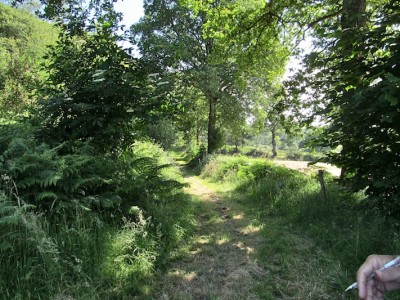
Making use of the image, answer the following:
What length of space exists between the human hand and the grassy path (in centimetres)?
255

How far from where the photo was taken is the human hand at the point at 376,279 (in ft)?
3.61

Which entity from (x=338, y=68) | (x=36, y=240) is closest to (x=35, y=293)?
(x=36, y=240)

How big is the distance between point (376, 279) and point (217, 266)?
11.1 ft

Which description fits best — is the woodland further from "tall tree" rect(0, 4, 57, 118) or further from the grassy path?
"tall tree" rect(0, 4, 57, 118)

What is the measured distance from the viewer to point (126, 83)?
18.0 ft

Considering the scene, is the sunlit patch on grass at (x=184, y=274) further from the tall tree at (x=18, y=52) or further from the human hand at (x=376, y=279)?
the tall tree at (x=18, y=52)

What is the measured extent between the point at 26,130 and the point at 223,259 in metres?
3.92

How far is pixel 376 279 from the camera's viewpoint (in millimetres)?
1136

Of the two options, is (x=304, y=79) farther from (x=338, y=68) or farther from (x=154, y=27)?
(x=154, y=27)

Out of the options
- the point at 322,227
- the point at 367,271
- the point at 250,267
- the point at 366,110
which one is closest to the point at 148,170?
the point at 250,267

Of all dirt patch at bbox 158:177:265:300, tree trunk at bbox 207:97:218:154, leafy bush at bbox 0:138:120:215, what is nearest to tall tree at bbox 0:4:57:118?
leafy bush at bbox 0:138:120:215

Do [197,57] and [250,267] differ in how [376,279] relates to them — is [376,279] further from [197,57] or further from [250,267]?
[197,57]

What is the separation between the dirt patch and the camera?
3540 millimetres

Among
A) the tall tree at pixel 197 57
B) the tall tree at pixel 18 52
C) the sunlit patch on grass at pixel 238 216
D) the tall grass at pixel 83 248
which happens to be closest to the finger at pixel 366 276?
the tall grass at pixel 83 248
